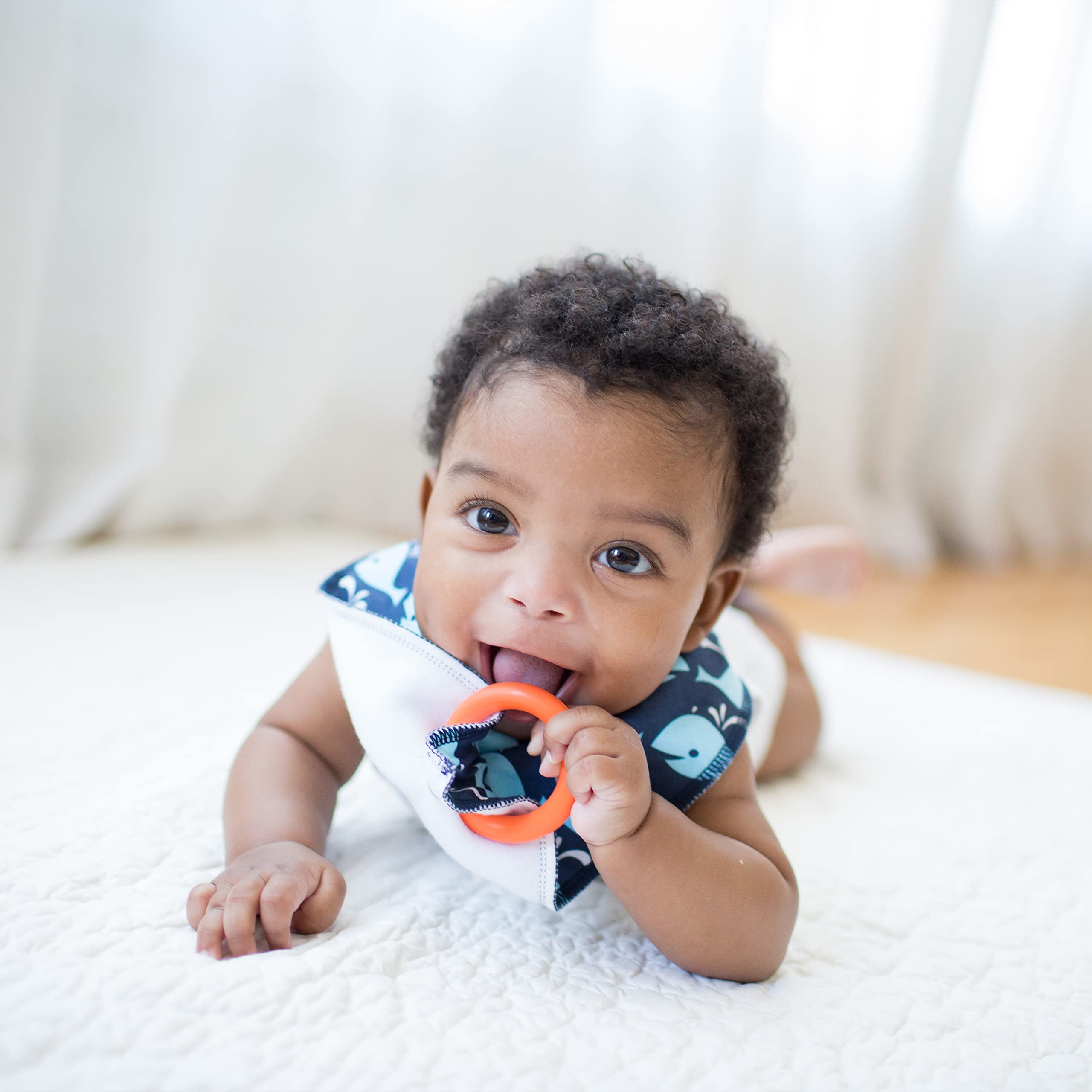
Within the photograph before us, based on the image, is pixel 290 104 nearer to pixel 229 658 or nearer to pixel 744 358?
pixel 229 658

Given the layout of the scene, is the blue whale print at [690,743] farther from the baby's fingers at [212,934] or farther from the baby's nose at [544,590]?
the baby's fingers at [212,934]

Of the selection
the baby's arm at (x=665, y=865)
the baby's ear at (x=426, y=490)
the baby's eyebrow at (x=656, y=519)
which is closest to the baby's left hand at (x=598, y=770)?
the baby's arm at (x=665, y=865)

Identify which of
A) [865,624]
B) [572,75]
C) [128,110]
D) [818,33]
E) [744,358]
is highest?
[818,33]

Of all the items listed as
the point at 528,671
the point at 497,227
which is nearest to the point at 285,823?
the point at 528,671

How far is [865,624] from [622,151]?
977 millimetres

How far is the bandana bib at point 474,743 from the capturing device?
0.69m

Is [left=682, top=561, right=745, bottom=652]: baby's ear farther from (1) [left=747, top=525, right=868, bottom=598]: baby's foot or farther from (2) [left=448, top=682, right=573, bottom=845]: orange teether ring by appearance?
(1) [left=747, top=525, right=868, bottom=598]: baby's foot

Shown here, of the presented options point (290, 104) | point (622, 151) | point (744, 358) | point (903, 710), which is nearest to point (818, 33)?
point (622, 151)

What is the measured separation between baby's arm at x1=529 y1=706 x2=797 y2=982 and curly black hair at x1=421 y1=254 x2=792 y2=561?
21 centimetres

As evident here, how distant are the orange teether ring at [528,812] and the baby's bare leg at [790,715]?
415 mm

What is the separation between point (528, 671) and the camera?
0.70m

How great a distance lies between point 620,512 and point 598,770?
6.4 inches

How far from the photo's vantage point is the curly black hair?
690 mm

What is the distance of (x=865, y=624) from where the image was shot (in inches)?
71.9
